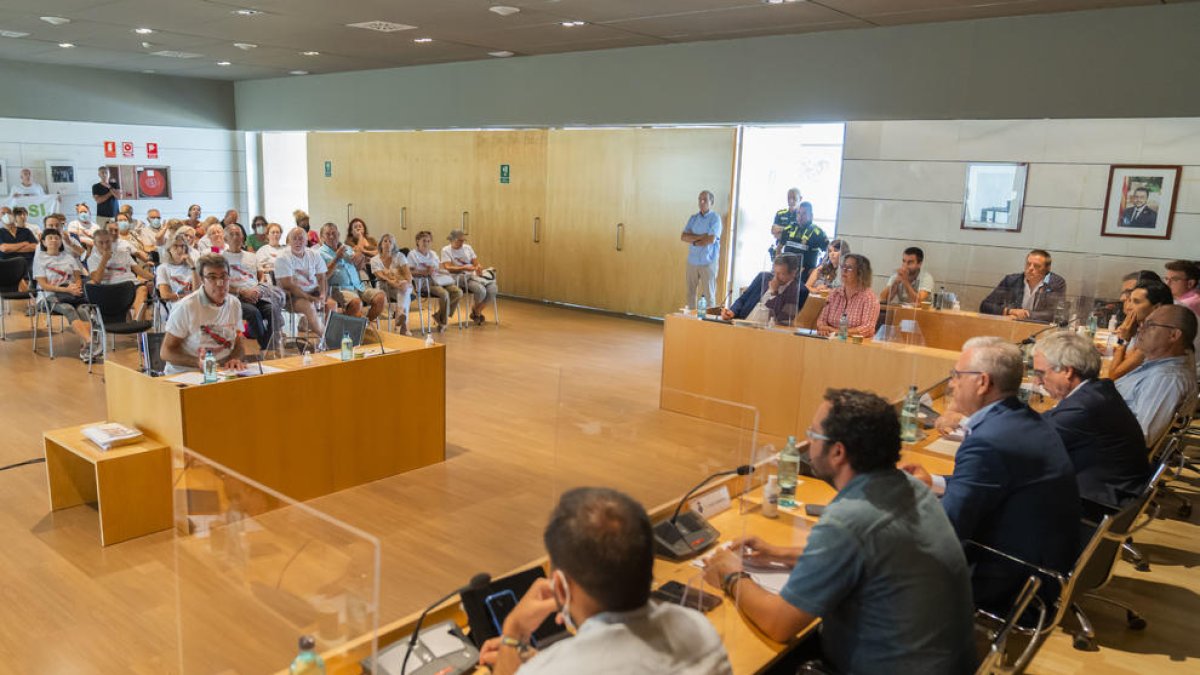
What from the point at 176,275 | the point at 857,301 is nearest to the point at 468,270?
the point at 176,275

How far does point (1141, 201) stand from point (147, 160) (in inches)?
611

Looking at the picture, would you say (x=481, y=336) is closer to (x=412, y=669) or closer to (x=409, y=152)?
(x=409, y=152)

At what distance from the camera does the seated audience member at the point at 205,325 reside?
16.2ft

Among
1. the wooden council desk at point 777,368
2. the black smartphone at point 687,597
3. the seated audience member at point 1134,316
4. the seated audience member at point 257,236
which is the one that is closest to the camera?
the black smartphone at point 687,597

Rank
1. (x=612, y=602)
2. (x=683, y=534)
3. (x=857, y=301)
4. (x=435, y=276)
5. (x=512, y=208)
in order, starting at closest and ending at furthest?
(x=612, y=602) < (x=683, y=534) < (x=857, y=301) < (x=435, y=276) < (x=512, y=208)

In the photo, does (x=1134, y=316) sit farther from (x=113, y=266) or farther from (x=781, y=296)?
(x=113, y=266)

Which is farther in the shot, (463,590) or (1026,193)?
(1026,193)

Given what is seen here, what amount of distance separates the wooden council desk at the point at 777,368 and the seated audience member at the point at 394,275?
3.77m

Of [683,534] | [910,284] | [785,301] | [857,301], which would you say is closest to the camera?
[683,534]

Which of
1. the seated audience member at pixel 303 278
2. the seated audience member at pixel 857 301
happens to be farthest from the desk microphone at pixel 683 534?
the seated audience member at pixel 303 278

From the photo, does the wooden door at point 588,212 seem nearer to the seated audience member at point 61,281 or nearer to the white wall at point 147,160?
the seated audience member at point 61,281

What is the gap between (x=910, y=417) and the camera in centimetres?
412

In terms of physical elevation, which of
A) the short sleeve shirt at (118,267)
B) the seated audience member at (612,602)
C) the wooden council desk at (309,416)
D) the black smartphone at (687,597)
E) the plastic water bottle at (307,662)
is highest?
the seated audience member at (612,602)

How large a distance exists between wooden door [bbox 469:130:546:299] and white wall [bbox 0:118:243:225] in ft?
21.1
